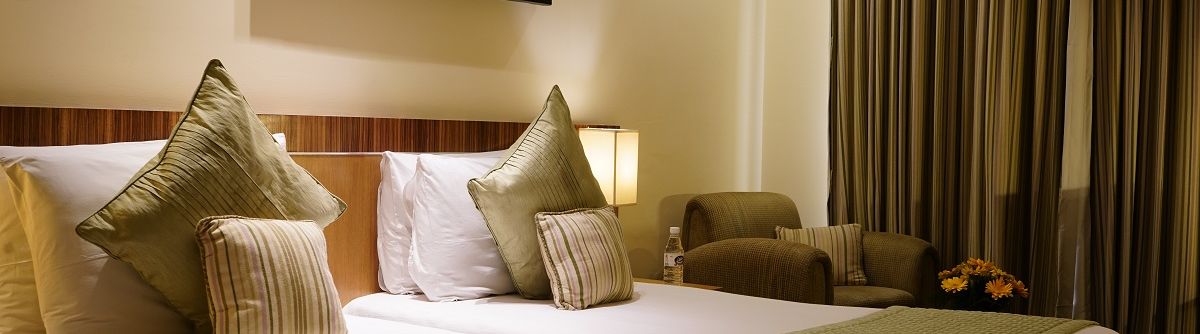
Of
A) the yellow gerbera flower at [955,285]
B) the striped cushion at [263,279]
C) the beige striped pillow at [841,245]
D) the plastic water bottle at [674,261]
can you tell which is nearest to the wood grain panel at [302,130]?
the striped cushion at [263,279]

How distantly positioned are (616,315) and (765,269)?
1.08m

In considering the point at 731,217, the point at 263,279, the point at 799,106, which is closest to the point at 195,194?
the point at 263,279

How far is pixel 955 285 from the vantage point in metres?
3.75

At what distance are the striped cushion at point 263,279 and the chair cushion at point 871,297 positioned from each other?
210 centimetres

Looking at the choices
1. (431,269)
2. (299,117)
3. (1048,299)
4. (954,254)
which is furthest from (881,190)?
(299,117)

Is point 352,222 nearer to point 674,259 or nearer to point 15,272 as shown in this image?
point 15,272

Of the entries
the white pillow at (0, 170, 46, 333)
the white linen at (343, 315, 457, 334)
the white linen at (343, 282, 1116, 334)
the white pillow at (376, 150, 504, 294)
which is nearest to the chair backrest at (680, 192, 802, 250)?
the white linen at (343, 282, 1116, 334)

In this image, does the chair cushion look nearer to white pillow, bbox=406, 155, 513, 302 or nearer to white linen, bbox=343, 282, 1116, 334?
white linen, bbox=343, 282, 1116, 334

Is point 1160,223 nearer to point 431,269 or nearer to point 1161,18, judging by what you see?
point 1161,18

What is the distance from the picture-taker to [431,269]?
108 inches

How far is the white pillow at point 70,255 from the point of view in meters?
1.87

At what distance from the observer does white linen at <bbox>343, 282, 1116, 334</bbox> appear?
2389mm

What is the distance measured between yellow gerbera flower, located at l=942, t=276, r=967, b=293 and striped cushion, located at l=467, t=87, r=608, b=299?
4.97ft

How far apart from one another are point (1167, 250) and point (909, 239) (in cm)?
95
